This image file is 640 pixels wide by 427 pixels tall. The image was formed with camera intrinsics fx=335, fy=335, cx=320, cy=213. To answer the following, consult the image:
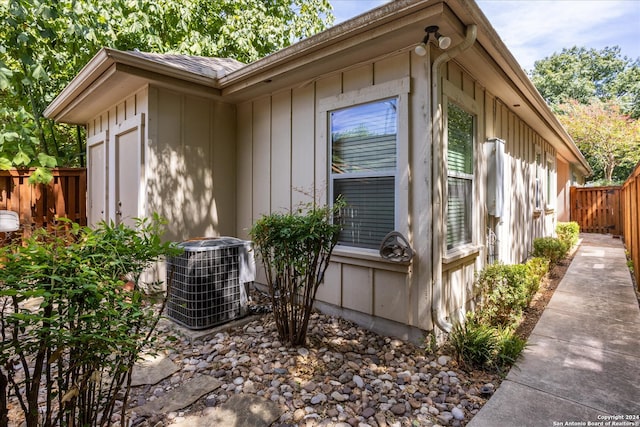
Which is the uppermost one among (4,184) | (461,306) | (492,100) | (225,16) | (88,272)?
(225,16)

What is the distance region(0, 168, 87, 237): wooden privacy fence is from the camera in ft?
18.3

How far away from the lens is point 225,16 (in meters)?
10.0

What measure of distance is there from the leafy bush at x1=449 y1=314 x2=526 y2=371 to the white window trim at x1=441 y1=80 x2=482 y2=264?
0.66 metres

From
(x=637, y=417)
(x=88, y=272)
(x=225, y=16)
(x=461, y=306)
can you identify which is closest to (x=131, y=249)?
(x=88, y=272)

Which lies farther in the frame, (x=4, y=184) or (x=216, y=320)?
(x=4, y=184)

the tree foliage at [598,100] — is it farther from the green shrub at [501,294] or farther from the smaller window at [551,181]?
the green shrub at [501,294]

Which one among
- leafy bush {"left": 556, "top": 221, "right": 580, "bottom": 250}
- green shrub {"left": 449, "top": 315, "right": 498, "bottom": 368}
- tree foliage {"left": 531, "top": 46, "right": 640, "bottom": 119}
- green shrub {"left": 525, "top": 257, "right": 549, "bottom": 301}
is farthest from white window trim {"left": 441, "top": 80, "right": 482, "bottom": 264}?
tree foliage {"left": 531, "top": 46, "right": 640, "bottom": 119}

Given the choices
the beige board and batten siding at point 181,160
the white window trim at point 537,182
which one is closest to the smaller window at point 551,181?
the white window trim at point 537,182

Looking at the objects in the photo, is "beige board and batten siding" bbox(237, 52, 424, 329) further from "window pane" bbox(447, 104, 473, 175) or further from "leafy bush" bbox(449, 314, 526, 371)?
"window pane" bbox(447, 104, 473, 175)

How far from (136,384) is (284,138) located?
2938 millimetres

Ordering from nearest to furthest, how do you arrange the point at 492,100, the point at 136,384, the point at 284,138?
1. the point at 136,384
2. the point at 284,138
3. the point at 492,100

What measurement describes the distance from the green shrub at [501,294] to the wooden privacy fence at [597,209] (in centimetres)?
1229

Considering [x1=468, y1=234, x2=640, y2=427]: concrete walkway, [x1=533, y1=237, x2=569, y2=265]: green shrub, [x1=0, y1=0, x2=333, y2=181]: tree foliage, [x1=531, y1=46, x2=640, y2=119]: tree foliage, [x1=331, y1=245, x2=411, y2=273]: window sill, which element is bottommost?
[x1=468, y1=234, x2=640, y2=427]: concrete walkway

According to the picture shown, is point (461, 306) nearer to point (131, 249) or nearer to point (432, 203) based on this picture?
point (432, 203)
